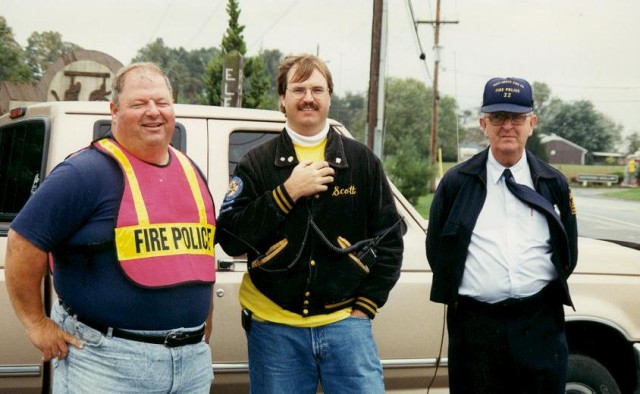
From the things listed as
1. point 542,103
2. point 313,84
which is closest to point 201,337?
point 313,84

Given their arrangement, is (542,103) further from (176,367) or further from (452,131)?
(176,367)

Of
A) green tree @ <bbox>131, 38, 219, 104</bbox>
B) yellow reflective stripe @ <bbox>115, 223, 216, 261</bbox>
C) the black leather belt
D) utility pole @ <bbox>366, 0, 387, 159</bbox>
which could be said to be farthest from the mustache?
green tree @ <bbox>131, 38, 219, 104</bbox>

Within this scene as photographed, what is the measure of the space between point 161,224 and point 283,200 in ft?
1.58

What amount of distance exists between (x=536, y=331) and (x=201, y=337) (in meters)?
1.42

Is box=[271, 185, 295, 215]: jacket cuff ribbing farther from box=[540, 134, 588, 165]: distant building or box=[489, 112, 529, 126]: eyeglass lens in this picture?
box=[540, 134, 588, 165]: distant building

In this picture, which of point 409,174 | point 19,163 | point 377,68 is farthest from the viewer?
point 409,174

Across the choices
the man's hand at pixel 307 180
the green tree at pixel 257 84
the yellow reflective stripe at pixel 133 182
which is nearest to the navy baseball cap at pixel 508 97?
the man's hand at pixel 307 180

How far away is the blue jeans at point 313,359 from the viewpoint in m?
2.77

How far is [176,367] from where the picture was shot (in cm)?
246

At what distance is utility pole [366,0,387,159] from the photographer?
14.7 meters

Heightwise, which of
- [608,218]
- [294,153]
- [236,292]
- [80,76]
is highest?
[80,76]

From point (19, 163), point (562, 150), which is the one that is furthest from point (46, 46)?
point (562, 150)

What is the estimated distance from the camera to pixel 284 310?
9.16ft

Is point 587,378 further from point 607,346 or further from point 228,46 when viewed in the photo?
point 228,46
